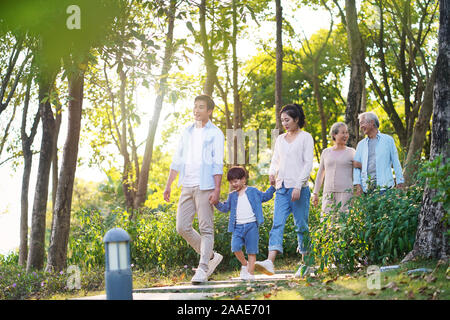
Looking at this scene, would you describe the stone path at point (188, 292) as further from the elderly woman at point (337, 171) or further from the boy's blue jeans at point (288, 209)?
the elderly woman at point (337, 171)

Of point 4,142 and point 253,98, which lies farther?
point 253,98

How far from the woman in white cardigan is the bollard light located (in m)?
2.98

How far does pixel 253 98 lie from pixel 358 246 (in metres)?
26.4

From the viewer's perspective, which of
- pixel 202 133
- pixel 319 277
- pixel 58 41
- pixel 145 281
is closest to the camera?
pixel 319 277

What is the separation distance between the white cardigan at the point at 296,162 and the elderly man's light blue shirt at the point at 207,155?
2.62 feet

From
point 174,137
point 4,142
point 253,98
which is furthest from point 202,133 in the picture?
point 253,98

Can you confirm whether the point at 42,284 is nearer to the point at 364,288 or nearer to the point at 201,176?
the point at 201,176

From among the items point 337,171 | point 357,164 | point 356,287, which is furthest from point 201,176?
point 356,287

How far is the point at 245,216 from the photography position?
771cm

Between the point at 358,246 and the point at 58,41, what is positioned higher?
the point at 58,41

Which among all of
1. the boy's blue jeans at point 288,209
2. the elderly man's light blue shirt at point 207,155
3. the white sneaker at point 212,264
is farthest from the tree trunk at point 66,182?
the boy's blue jeans at point 288,209

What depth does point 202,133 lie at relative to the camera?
7.51 metres

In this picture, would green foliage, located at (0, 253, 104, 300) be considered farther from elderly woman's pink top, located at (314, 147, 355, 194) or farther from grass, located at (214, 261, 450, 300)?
elderly woman's pink top, located at (314, 147, 355, 194)
